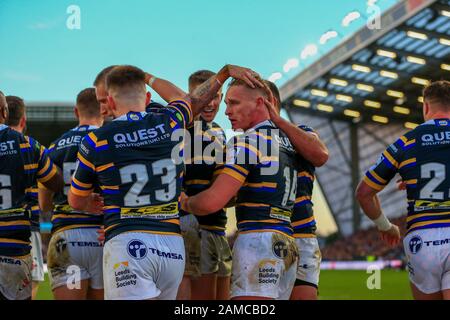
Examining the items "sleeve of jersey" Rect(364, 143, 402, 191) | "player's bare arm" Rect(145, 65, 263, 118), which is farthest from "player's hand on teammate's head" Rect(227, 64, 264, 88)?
"sleeve of jersey" Rect(364, 143, 402, 191)

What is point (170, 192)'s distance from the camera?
489 centimetres

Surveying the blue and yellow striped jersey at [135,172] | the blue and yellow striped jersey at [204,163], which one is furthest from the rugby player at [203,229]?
the blue and yellow striped jersey at [135,172]

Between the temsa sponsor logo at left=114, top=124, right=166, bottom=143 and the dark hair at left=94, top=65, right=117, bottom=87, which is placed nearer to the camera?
the temsa sponsor logo at left=114, top=124, right=166, bottom=143

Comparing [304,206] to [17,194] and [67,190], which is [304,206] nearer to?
[67,190]

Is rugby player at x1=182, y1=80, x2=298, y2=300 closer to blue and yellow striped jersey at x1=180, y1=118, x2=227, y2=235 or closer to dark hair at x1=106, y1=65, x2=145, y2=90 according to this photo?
Result: dark hair at x1=106, y1=65, x2=145, y2=90

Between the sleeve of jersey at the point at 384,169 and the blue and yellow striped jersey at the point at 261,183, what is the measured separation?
0.97 meters

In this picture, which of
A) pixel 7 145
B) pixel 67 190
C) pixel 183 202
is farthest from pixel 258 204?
pixel 7 145

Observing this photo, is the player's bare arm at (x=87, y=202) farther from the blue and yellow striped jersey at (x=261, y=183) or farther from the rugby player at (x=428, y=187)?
the rugby player at (x=428, y=187)

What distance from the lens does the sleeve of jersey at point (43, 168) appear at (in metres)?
6.02

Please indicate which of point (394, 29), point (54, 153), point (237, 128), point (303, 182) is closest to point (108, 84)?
point (237, 128)

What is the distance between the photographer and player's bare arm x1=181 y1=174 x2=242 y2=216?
4.95 metres

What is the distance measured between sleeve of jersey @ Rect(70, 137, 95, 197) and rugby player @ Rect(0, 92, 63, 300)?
108cm

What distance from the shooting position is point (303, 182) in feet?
20.6
